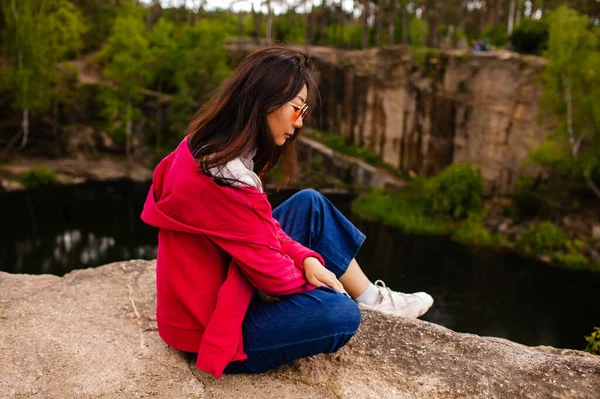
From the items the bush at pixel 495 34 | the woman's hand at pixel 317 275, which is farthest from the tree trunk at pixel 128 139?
the woman's hand at pixel 317 275

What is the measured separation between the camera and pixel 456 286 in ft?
39.7

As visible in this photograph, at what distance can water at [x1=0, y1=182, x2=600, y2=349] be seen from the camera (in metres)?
10.6

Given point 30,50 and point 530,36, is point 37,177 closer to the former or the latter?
point 30,50

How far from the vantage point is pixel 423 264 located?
1342 cm

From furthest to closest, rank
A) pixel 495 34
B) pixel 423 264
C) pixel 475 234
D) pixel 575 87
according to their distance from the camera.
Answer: pixel 495 34
pixel 475 234
pixel 575 87
pixel 423 264

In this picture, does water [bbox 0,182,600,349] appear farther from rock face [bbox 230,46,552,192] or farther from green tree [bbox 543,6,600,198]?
rock face [bbox 230,46,552,192]

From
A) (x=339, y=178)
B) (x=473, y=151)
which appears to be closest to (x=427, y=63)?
(x=473, y=151)

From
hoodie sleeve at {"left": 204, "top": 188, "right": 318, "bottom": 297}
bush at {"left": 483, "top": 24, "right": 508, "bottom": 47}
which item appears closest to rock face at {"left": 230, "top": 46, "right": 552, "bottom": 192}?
bush at {"left": 483, "top": 24, "right": 508, "bottom": 47}

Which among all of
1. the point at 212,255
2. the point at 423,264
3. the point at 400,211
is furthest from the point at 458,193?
the point at 212,255

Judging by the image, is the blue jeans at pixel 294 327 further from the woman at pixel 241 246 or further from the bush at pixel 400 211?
the bush at pixel 400 211

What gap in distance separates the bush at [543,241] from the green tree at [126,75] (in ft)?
47.7

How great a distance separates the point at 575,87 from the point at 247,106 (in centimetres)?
1557

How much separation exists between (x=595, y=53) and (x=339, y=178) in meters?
9.54

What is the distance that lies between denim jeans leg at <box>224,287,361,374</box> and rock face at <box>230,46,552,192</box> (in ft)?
54.0
